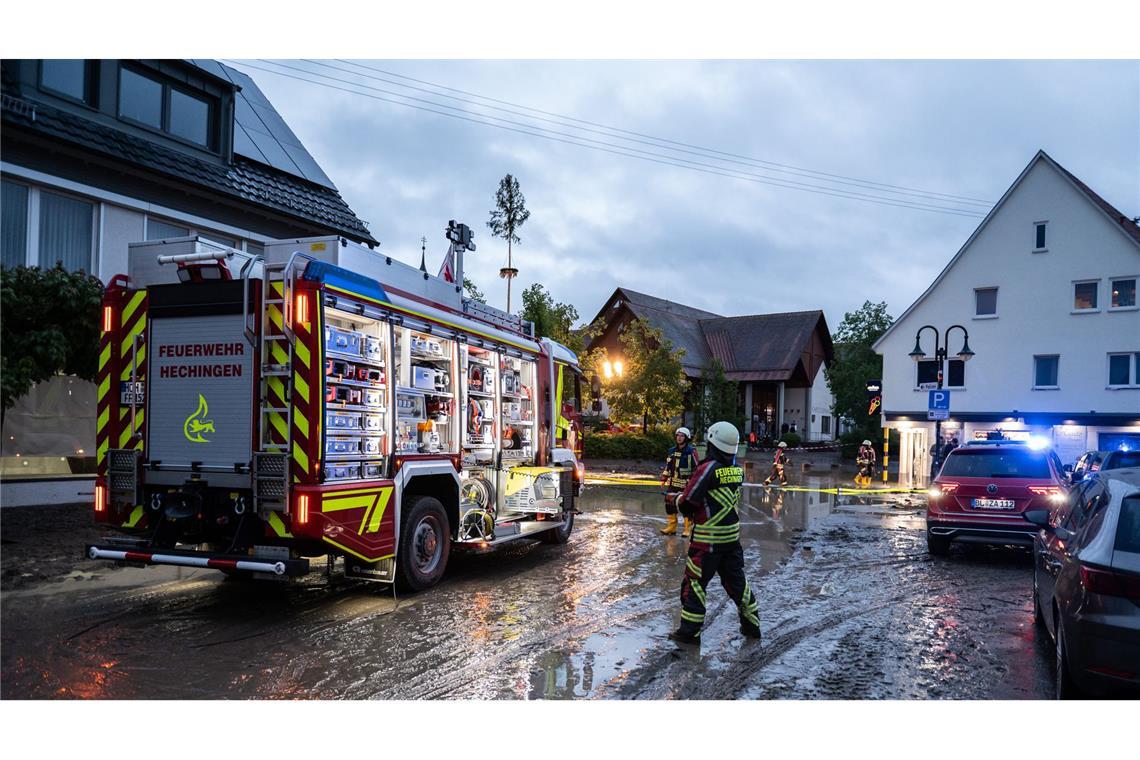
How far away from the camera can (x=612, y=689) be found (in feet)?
17.3

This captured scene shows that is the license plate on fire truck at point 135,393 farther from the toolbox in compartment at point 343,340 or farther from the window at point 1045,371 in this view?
the window at point 1045,371

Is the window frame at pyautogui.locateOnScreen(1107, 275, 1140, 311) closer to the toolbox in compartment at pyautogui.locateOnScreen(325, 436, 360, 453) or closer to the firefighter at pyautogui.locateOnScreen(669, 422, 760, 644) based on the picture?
the firefighter at pyautogui.locateOnScreen(669, 422, 760, 644)

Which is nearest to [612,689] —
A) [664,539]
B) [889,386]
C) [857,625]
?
[857,625]

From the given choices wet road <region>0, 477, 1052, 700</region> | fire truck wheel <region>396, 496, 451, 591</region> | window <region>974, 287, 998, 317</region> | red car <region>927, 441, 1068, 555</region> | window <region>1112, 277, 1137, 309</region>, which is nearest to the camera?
wet road <region>0, 477, 1052, 700</region>

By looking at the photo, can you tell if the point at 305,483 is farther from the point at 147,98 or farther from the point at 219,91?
the point at 219,91

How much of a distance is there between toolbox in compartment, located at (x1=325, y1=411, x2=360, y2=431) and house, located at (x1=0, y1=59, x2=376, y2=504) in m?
7.05

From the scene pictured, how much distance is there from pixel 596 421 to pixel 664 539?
936 inches

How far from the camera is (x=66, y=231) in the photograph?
12.3m

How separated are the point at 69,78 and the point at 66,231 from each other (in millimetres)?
2484

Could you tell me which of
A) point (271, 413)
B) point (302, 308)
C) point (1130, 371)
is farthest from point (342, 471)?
point (1130, 371)

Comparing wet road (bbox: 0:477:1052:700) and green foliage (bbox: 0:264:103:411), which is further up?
green foliage (bbox: 0:264:103:411)

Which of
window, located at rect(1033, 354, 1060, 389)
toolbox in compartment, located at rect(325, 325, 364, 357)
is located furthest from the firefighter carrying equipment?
window, located at rect(1033, 354, 1060, 389)

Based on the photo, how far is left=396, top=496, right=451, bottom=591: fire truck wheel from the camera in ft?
26.1

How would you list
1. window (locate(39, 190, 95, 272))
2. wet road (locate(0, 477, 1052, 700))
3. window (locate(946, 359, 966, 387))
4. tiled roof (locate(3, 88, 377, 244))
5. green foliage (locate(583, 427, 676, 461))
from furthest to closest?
window (locate(946, 359, 966, 387)) → green foliage (locate(583, 427, 676, 461)) → window (locate(39, 190, 95, 272)) → tiled roof (locate(3, 88, 377, 244)) → wet road (locate(0, 477, 1052, 700))
